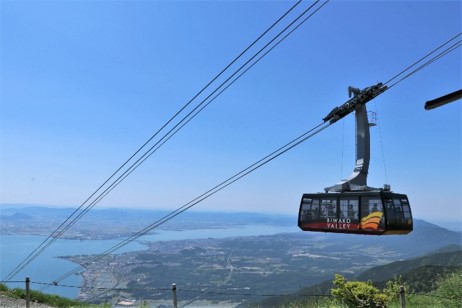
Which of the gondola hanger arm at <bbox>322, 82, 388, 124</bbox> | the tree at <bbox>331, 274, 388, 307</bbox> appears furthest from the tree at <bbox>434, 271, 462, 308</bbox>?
the gondola hanger arm at <bbox>322, 82, 388, 124</bbox>

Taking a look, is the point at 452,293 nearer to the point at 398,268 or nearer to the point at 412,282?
the point at 412,282

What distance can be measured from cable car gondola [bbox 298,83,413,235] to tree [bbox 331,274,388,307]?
2828mm

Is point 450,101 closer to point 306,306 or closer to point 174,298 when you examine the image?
point 174,298

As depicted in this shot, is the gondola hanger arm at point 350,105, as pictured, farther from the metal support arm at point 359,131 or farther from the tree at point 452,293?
the tree at point 452,293

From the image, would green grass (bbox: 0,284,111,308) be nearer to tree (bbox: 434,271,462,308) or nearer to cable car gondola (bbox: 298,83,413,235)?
cable car gondola (bbox: 298,83,413,235)

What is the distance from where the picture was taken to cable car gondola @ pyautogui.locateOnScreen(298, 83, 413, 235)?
1598cm

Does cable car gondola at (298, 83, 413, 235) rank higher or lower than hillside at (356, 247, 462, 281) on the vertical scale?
higher

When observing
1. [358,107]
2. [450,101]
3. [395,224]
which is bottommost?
[395,224]

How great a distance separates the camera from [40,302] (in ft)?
54.9

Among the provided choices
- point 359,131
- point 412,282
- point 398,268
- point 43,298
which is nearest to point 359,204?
point 359,131

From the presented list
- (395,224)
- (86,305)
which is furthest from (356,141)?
(86,305)

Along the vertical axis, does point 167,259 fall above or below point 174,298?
below

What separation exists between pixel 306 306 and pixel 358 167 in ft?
22.4

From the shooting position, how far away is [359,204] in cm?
1675
